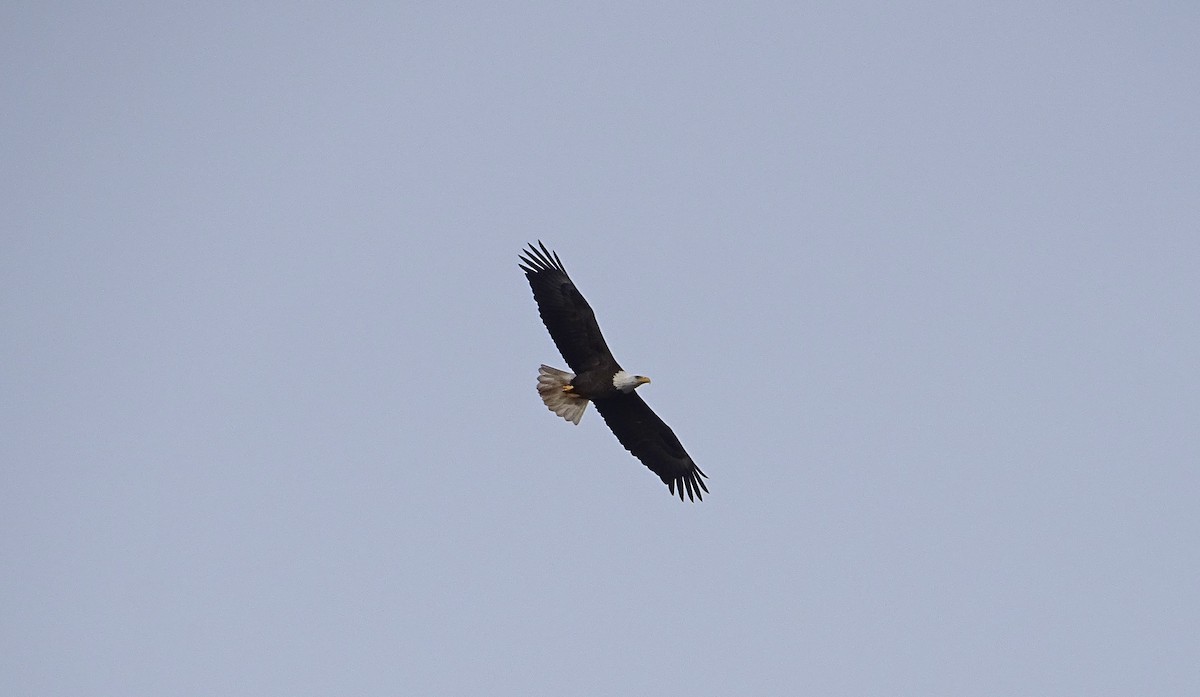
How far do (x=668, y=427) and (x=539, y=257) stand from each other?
220 cm

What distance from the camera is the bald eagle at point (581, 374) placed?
14281mm

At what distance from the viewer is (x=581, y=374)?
14.4 m

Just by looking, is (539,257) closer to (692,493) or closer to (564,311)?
(564,311)

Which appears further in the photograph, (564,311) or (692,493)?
(692,493)

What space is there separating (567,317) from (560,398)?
88 centimetres

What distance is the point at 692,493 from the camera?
15250 mm

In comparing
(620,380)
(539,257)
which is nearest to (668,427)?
(620,380)

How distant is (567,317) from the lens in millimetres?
14305

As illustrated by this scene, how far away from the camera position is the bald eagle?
1428 centimetres

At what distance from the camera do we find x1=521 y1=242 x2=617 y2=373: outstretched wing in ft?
46.8

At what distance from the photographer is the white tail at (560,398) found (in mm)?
14586

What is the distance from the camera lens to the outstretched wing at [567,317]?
14.3m

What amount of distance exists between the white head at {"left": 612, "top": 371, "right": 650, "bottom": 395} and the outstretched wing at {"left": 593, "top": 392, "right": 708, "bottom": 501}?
0.23 m

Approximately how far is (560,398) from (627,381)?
82 cm
